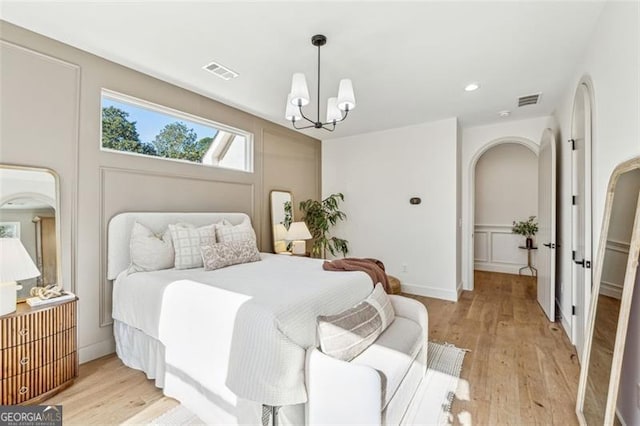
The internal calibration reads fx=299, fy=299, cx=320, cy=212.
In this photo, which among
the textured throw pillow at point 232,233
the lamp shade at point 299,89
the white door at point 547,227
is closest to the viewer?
the lamp shade at point 299,89

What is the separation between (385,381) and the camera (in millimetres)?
1473

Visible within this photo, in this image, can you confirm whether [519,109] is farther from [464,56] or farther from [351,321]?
[351,321]

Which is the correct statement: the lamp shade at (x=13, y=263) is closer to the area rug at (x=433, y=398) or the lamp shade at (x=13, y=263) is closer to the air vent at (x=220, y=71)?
the area rug at (x=433, y=398)

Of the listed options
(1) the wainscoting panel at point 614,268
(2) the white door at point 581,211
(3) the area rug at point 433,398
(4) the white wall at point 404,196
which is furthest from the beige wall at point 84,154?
(2) the white door at point 581,211

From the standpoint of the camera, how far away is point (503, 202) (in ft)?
20.2

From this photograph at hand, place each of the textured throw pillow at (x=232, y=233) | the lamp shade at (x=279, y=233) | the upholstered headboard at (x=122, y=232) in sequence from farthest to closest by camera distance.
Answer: the lamp shade at (x=279, y=233)
the textured throw pillow at (x=232, y=233)
the upholstered headboard at (x=122, y=232)

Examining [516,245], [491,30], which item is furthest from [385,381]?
[516,245]

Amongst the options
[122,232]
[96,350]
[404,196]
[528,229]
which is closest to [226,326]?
[122,232]

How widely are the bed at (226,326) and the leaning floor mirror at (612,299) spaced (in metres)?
1.40

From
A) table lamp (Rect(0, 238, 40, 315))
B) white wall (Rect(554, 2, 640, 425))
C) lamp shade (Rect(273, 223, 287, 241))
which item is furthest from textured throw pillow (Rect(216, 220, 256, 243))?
white wall (Rect(554, 2, 640, 425))

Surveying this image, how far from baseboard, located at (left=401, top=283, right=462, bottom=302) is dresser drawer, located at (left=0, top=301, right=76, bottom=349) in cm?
411

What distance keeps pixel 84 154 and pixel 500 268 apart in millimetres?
6930

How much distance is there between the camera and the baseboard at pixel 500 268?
5.92m

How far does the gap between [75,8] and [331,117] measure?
6.22ft
